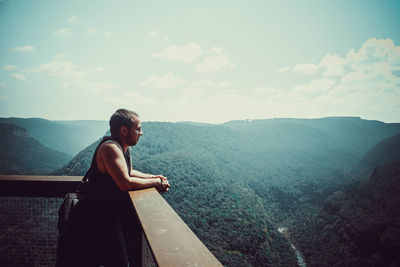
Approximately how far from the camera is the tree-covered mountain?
35.0 metres

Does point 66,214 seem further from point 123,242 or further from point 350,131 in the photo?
point 350,131

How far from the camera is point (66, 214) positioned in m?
1.44

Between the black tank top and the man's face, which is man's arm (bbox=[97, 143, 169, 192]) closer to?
the black tank top

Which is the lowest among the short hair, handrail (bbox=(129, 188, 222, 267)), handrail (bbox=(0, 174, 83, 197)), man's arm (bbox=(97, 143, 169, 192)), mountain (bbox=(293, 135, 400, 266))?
mountain (bbox=(293, 135, 400, 266))

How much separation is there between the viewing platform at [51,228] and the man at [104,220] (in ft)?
0.38

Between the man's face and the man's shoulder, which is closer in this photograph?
the man's shoulder

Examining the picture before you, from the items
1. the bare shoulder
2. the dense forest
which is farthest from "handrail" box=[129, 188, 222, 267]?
the dense forest

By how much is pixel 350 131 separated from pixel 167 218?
179 meters

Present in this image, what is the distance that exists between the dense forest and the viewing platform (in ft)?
97.6

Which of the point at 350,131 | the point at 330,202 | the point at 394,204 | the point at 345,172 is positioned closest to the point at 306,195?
the point at 330,202

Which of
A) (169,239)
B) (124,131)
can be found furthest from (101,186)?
(169,239)

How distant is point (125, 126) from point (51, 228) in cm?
255

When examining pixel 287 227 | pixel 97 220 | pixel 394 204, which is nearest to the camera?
pixel 97 220

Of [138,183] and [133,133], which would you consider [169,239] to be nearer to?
[138,183]
